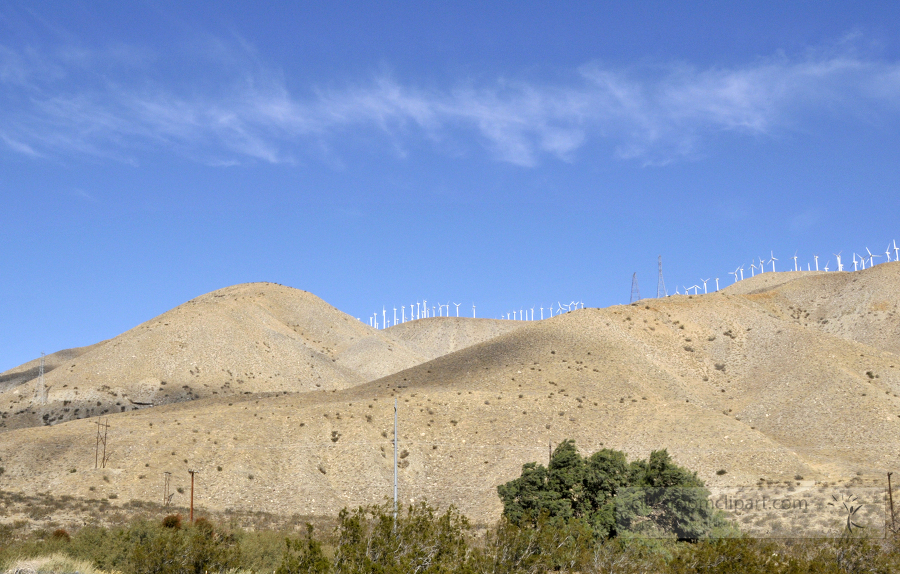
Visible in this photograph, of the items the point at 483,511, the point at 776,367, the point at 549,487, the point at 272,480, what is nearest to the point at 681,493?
the point at 549,487

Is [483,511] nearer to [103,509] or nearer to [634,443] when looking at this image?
[634,443]

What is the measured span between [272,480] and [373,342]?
76515 mm

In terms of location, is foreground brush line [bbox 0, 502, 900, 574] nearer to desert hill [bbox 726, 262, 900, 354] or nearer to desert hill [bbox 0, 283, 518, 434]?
desert hill [bbox 0, 283, 518, 434]

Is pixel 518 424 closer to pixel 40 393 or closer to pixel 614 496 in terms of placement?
pixel 614 496

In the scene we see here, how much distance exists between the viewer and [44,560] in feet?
87.4

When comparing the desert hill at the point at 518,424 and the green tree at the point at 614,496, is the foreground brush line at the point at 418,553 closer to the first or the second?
the green tree at the point at 614,496

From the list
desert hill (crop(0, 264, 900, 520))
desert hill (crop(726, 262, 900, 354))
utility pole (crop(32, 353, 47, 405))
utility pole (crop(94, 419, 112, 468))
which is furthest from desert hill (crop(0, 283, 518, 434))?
desert hill (crop(726, 262, 900, 354))

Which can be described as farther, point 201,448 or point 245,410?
point 245,410

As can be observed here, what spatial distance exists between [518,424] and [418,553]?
43.6 meters

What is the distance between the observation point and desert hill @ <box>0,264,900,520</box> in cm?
5388

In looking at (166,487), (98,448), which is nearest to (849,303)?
(166,487)

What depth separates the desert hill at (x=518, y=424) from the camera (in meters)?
53.9

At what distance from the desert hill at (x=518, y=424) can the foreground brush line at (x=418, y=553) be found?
22.0 meters

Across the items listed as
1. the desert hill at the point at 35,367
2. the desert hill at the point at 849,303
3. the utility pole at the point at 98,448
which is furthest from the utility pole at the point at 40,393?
the desert hill at the point at 849,303
